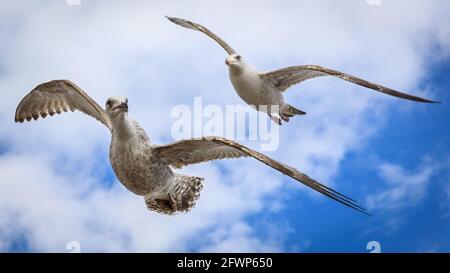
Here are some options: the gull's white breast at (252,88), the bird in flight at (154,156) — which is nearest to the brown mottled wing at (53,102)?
the bird in flight at (154,156)

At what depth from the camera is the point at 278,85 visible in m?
8.25

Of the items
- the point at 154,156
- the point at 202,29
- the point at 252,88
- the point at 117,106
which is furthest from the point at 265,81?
the point at 117,106

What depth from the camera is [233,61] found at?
8.07 meters

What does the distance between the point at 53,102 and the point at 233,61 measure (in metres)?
2.03

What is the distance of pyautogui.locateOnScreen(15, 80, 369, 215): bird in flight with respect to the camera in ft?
19.3

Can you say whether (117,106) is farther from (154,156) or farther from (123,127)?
(154,156)

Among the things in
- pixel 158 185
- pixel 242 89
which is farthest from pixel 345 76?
pixel 158 185

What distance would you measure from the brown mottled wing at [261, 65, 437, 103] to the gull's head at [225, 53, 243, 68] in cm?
30

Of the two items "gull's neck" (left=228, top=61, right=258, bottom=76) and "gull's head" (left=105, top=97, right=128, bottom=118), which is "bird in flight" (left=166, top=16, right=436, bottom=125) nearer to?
"gull's neck" (left=228, top=61, right=258, bottom=76)

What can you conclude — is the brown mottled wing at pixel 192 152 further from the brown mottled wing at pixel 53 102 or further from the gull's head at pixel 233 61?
the gull's head at pixel 233 61

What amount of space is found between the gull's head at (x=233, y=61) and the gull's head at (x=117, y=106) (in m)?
2.35

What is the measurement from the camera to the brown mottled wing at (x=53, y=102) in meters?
7.20

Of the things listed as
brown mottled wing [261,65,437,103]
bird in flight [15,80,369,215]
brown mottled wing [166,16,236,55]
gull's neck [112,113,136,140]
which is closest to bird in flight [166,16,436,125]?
brown mottled wing [261,65,437,103]
